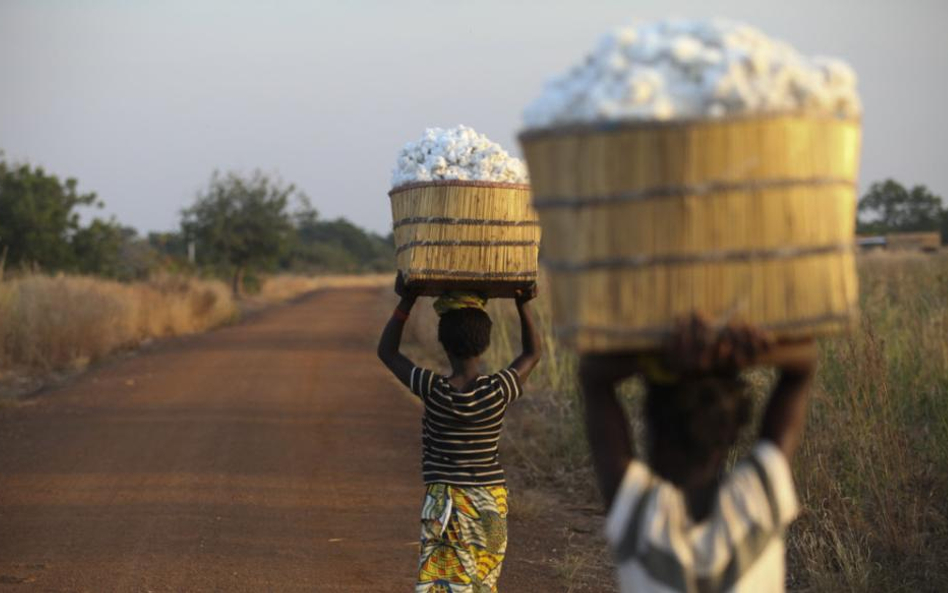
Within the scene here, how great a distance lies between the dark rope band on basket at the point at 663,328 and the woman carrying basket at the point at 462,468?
6.01 ft

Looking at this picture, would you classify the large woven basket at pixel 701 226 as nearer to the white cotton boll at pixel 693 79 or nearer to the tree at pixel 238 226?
the white cotton boll at pixel 693 79

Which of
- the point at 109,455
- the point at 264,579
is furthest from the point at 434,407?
the point at 109,455

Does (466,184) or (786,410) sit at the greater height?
(466,184)

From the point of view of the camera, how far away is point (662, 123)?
1914 millimetres

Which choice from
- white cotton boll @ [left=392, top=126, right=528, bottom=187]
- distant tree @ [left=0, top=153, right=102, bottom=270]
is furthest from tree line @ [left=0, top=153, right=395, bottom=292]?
white cotton boll @ [left=392, top=126, right=528, bottom=187]

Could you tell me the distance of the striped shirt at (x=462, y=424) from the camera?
3855 millimetres

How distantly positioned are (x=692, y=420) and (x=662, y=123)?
0.62 metres

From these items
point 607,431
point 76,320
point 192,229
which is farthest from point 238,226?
point 607,431

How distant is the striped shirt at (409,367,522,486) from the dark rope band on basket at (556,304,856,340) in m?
1.82

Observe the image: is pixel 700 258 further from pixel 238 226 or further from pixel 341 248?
pixel 341 248

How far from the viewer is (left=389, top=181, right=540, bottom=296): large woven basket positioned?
A: 4.06m

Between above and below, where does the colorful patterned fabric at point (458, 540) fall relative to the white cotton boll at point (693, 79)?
below

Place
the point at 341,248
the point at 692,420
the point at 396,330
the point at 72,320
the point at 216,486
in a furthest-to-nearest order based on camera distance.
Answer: the point at 341,248 < the point at 72,320 < the point at 216,486 < the point at 396,330 < the point at 692,420

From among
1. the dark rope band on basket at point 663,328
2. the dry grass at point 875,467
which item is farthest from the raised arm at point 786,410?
the dry grass at point 875,467
